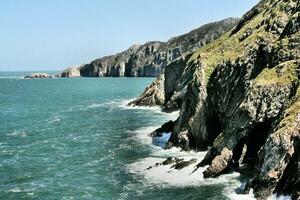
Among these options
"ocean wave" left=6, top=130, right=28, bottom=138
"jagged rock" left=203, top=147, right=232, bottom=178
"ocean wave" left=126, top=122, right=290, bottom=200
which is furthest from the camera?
"ocean wave" left=6, top=130, right=28, bottom=138

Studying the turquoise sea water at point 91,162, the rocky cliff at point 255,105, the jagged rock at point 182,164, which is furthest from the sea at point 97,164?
the rocky cliff at point 255,105

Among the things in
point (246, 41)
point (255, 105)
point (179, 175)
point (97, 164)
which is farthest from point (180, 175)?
point (246, 41)

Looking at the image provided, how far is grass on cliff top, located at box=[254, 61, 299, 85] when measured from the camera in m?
59.8

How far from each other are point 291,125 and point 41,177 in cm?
3110

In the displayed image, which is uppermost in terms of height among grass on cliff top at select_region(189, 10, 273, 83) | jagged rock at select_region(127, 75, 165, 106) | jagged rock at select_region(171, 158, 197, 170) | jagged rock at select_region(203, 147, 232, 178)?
grass on cliff top at select_region(189, 10, 273, 83)

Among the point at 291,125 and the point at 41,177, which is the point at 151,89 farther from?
the point at 291,125

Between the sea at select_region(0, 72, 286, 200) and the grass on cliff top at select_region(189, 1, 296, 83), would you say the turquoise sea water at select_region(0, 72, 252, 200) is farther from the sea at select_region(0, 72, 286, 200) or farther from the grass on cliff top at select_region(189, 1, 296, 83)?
the grass on cliff top at select_region(189, 1, 296, 83)

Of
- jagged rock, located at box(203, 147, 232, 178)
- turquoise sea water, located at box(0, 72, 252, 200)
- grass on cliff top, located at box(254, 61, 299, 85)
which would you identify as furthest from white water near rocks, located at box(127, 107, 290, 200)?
grass on cliff top, located at box(254, 61, 299, 85)

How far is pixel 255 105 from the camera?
59625 mm

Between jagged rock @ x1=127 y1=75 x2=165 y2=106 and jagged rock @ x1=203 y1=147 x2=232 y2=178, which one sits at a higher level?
jagged rock @ x1=127 y1=75 x2=165 y2=106

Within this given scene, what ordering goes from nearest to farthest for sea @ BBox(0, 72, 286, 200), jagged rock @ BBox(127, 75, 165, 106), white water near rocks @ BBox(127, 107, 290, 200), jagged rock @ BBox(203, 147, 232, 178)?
white water near rocks @ BBox(127, 107, 290, 200), sea @ BBox(0, 72, 286, 200), jagged rock @ BBox(203, 147, 232, 178), jagged rock @ BBox(127, 75, 165, 106)

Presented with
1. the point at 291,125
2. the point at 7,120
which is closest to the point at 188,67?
the point at 7,120

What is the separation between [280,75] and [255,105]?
490 cm

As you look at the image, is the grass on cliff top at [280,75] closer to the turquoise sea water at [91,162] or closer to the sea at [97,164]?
the sea at [97,164]
